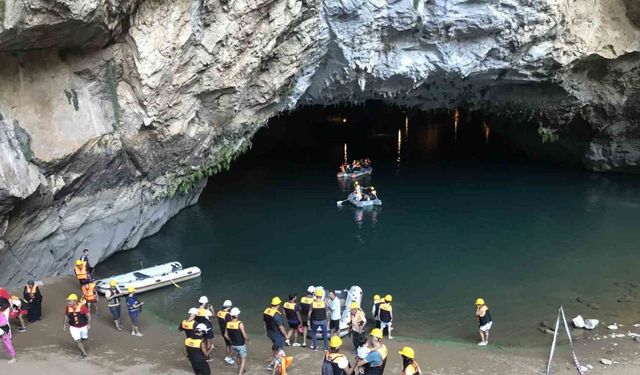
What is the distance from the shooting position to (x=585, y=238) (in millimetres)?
22703

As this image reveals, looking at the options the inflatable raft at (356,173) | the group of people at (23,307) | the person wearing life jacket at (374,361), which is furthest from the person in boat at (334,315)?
the inflatable raft at (356,173)

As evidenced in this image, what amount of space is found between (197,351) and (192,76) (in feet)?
36.1

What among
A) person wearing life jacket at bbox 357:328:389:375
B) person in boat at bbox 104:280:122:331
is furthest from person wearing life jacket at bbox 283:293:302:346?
person in boat at bbox 104:280:122:331

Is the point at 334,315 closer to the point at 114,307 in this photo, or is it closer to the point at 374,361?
the point at 374,361

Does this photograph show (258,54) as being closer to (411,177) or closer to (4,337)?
(4,337)

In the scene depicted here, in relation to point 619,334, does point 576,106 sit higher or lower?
higher

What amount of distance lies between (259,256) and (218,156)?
202 inches

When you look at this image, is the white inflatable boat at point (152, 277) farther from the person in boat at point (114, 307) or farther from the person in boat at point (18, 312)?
the person in boat at point (18, 312)

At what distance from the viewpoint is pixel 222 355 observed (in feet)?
42.5

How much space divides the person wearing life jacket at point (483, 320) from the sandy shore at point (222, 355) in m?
0.30

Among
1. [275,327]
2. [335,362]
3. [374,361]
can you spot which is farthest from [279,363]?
[374,361]

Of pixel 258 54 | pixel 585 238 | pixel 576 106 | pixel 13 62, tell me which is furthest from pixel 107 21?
pixel 576 106

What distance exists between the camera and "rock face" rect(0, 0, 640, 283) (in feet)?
51.4

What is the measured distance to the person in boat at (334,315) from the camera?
1361 centimetres
